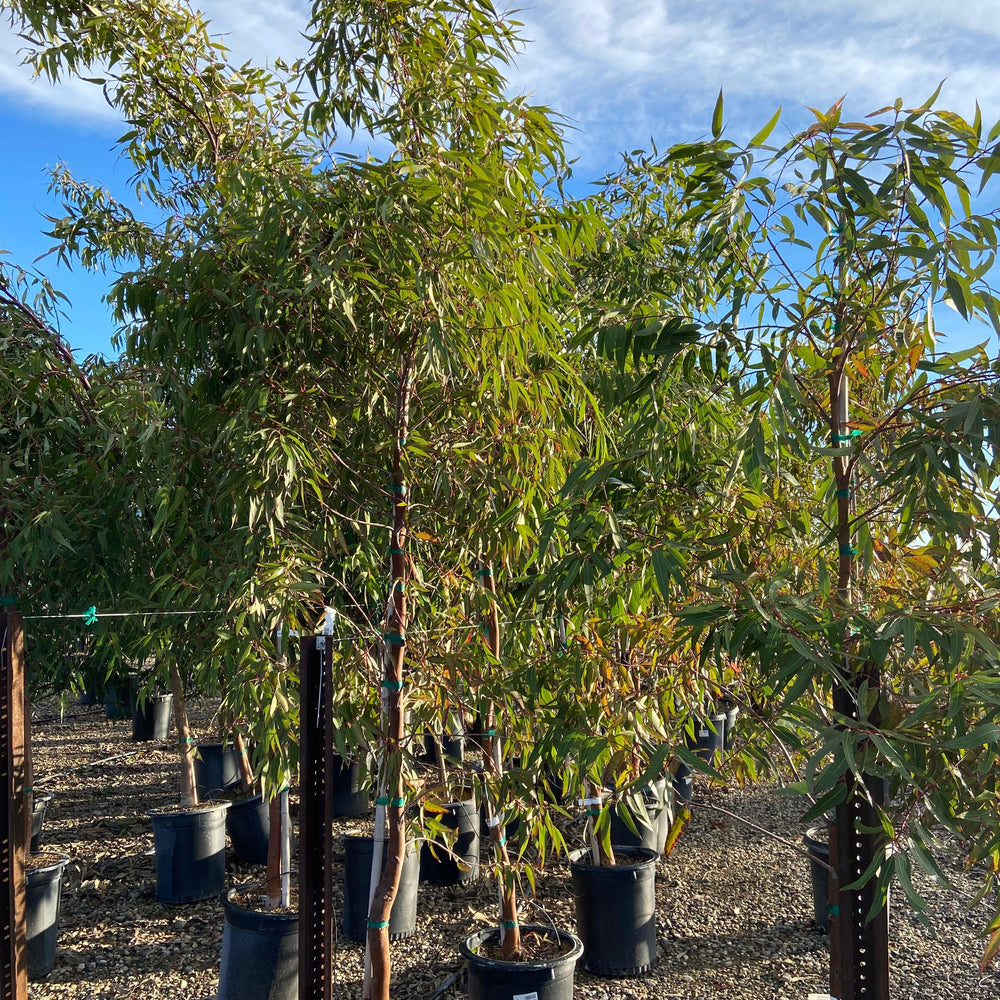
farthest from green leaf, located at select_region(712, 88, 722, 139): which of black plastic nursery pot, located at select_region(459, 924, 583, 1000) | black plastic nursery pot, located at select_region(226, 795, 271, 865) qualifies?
black plastic nursery pot, located at select_region(226, 795, 271, 865)

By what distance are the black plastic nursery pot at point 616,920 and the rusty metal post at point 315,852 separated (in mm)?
1534

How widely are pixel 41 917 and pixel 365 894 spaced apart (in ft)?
3.76

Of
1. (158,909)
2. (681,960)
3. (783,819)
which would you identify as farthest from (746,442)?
(783,819)

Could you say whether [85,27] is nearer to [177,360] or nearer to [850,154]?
[177,360]

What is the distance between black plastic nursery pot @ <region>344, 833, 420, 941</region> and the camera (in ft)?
10.7

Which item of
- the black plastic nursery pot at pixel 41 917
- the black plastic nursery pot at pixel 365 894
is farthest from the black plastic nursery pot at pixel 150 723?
the black plastic nursery pot at pixel 365 894

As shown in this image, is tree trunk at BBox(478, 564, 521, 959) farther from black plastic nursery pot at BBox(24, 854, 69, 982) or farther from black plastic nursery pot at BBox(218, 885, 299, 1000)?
black plastic nursery pot at BBox(24, 854, 69, 982)

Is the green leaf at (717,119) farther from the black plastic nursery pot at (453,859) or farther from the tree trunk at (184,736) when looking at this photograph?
the black plastic nursery pot at (453,859)

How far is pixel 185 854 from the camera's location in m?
3.56

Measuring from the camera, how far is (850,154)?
136 cm

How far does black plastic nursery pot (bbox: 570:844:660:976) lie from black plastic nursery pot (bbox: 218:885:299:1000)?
1003 millimetres

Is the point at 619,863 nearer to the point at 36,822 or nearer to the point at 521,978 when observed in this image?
the point at 521,978

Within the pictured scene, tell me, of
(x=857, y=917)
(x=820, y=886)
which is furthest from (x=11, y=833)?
(x=820, y=886)

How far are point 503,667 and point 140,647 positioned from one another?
171 centimetres
